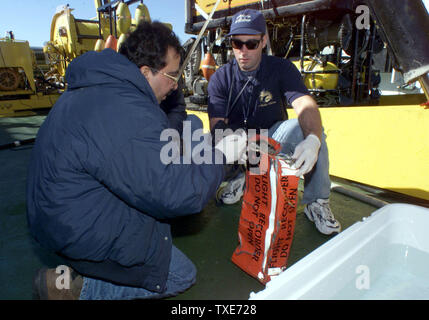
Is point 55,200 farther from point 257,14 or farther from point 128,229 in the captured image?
point 257,14

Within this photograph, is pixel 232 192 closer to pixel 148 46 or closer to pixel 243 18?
pixel 243 18

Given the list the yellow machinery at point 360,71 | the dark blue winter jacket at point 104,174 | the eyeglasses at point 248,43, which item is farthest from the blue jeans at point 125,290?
the eyeglasses at point 248,43

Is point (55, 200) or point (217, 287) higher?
point (55, 200)

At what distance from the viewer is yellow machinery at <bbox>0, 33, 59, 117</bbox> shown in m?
7.23

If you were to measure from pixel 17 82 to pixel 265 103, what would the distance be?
792cm

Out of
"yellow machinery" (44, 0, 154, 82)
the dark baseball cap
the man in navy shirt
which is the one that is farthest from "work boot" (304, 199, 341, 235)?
"yellow machinery" (44, 0, 154, 82)

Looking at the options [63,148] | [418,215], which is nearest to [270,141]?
[418,215]

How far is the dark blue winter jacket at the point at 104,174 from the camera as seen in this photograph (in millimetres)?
921

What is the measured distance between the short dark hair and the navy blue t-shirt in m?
1.15

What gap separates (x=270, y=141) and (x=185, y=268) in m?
0.80

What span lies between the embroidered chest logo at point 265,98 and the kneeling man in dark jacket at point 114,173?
3.58ft

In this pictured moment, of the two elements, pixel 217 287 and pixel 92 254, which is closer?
pixel 92 254

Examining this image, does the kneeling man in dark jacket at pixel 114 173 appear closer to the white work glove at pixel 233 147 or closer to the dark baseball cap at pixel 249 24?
the white work glove at pixel 233 147

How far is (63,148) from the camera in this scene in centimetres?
94
